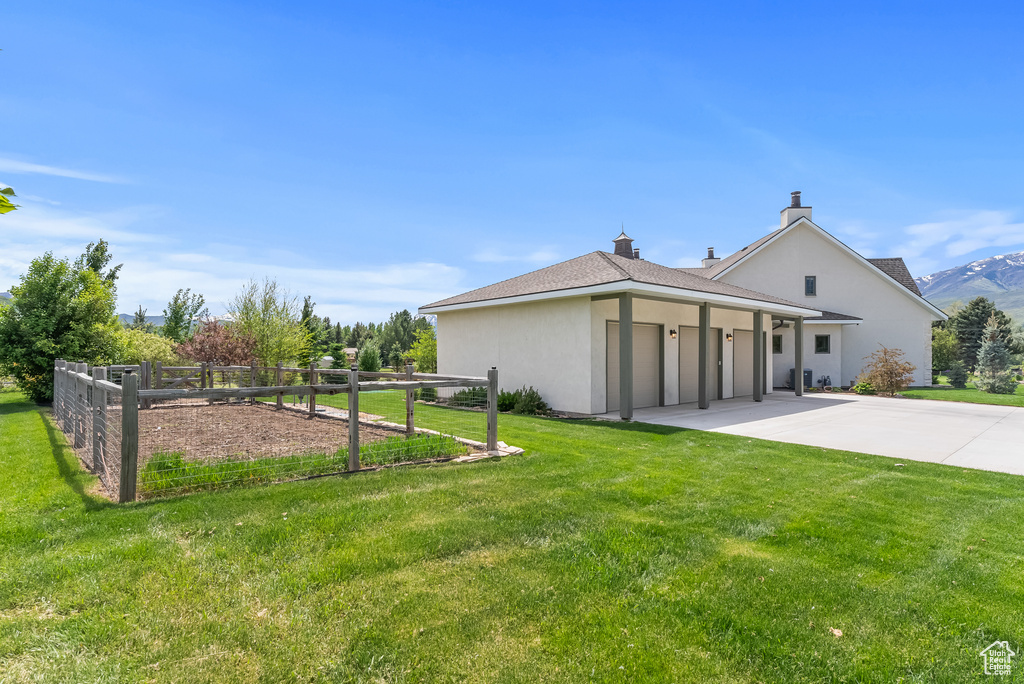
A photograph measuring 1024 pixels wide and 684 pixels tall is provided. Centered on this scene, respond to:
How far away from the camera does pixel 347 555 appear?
138 inches

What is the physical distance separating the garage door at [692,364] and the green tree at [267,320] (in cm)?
1651

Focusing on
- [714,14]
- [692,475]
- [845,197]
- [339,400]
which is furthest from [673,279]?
[845,197]

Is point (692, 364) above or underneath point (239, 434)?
above

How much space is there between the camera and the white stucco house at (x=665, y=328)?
12055 millimetres

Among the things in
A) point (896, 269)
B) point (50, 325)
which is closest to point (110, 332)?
point (50, 325)

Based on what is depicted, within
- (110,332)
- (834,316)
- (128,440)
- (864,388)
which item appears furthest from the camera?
(834,316)

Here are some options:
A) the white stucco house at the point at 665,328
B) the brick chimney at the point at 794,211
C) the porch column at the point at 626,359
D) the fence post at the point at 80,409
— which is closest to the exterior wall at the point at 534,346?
the white stucco house at the point at 665,328

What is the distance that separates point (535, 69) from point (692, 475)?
1137 cm

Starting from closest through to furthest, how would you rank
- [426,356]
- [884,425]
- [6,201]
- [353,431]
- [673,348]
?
[6,201]
[353,431]
[884,425]
[673,348]
[426,356]

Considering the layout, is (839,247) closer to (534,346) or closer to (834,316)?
(834,316)

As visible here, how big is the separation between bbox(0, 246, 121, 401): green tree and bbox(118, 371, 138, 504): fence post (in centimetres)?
1407

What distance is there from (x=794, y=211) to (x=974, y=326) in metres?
22.3

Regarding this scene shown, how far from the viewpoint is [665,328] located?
14.1 meters

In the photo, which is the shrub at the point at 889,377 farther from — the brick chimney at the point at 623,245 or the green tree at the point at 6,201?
the green tree at the point at 6,201
